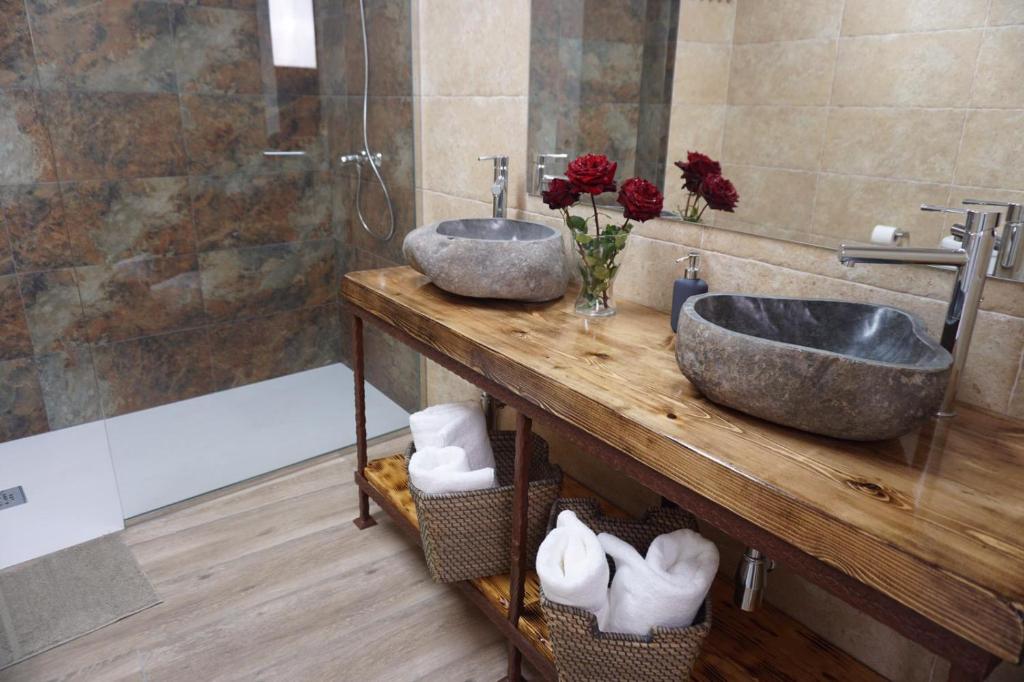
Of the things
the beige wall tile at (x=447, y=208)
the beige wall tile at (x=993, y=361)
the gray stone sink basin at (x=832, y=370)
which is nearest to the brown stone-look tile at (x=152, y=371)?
the beige wall tile at (x=447, y=208)

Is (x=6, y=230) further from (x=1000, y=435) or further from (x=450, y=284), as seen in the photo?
(x=1000, y=435)

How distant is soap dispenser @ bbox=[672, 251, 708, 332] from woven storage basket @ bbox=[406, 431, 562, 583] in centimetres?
44

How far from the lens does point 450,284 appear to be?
1.67m

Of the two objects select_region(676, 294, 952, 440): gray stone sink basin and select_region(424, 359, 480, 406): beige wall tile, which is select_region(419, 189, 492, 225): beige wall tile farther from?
select_region(676, 294, 952, 440): gray stone sink basin

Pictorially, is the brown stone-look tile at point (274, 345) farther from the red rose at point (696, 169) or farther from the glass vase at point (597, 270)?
the red rose at point (696, 169)

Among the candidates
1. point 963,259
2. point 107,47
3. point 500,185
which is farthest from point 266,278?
point 963,259

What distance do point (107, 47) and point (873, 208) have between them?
239cm

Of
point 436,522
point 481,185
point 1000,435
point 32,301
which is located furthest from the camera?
point 32,301

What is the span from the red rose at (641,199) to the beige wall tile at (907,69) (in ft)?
1.22

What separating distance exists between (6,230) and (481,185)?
165cm

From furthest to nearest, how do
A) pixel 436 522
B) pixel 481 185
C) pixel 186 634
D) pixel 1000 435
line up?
pixel 481 185 < pixel 186 634 < pixel 436 522 < pixel 1000 435

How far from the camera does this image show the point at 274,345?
281 cm

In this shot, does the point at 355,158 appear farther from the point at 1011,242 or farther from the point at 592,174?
the point at 1011,242

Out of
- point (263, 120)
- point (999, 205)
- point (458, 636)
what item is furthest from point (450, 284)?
point (263, 120)
